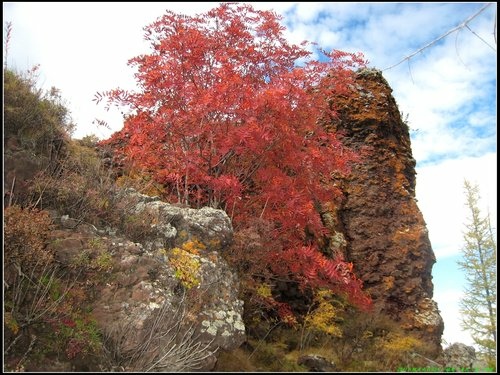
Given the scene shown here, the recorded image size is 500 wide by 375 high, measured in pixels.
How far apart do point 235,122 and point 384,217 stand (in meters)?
5.99

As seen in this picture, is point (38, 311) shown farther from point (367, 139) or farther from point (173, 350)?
point (367, 139)

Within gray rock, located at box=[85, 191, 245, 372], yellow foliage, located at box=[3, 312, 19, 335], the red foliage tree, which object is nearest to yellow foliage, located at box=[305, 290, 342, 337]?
the red foliage tree

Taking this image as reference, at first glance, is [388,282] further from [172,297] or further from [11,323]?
[11,323]

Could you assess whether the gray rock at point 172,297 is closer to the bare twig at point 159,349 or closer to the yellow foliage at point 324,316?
the bare twig at point 159,349

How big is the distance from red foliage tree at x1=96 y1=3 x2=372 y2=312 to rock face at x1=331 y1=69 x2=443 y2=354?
279 cm

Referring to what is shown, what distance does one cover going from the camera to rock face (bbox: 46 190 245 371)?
5496 mm

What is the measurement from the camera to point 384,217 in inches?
501

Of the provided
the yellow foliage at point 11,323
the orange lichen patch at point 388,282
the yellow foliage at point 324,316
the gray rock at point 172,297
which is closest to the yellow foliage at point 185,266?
the gray rock at point 172,297

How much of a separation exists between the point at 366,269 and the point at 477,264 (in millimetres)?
10846

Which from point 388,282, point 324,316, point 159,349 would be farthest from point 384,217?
point 159,349

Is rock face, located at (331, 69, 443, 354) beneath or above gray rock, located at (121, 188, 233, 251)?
above

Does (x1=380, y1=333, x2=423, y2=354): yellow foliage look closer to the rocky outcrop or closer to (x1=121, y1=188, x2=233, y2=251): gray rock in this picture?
the rocky outcrop

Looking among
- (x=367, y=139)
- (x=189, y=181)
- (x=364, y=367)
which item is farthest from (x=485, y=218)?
(x=189, y=181)

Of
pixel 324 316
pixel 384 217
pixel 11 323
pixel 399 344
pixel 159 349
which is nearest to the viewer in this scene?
pixel 11 323
